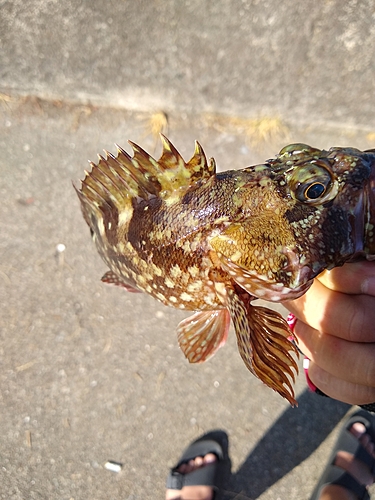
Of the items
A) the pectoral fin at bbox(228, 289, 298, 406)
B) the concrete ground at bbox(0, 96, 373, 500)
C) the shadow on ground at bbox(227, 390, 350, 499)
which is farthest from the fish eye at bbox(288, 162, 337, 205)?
the shadow on ground at bbox(227, 390, 350, 499)

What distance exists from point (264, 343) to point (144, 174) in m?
0.77

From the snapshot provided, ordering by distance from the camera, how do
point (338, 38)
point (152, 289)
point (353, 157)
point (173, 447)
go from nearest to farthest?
1. point (353, 157)
2. point (152, 289)
3. point (173, 447)
4. point (338, 38)

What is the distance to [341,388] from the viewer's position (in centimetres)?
164

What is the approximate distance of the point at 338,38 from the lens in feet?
9.87

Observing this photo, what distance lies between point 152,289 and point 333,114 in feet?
7.98

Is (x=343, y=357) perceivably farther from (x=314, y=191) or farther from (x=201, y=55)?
(x=201, y=55)

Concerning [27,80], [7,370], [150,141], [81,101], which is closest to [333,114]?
[150,141]

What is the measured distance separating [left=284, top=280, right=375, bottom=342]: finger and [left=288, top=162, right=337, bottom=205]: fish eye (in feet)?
1.58

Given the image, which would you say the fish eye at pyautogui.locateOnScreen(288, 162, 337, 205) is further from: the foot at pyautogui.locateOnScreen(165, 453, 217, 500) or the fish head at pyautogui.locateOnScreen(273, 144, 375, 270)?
the foot at pyautogui.locateOnScreen(165, 453, 217, 500)

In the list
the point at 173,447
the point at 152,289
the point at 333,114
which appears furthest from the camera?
the point at 333,114

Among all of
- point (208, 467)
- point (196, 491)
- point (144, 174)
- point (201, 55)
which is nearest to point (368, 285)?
point (144, 174)

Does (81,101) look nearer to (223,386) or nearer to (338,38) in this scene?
(338,38)

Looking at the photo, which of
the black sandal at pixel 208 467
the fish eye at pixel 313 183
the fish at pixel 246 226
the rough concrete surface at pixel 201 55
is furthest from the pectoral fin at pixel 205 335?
the rough concrete surface at pixel 201 55

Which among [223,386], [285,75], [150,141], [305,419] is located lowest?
[305,419]
